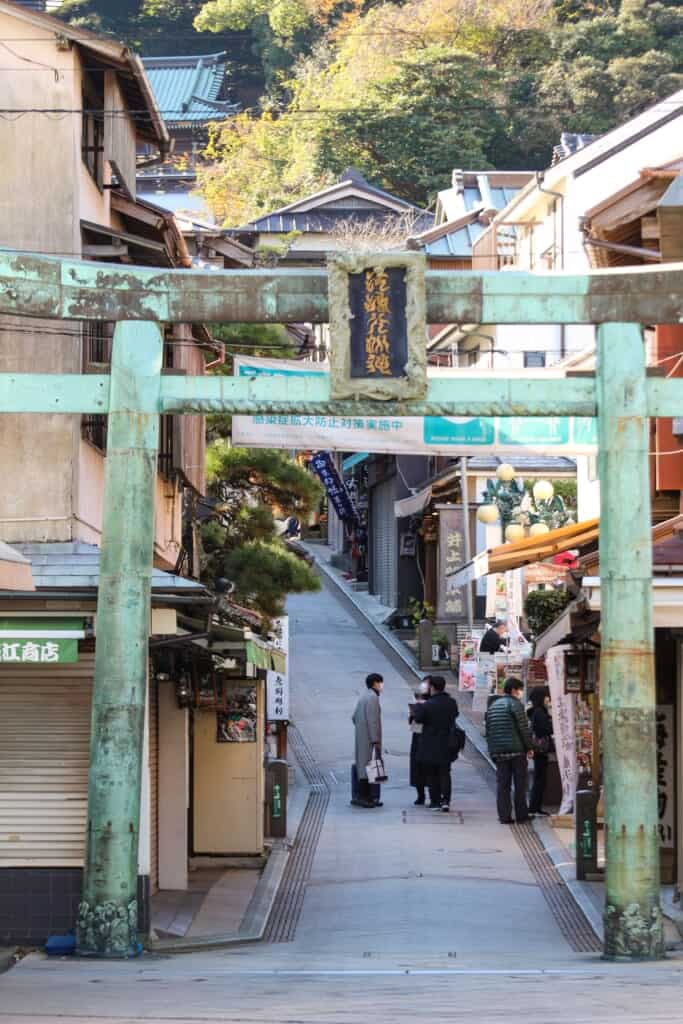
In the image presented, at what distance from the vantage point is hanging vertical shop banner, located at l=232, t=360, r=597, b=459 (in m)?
18.7

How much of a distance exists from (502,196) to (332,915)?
38.7 meters

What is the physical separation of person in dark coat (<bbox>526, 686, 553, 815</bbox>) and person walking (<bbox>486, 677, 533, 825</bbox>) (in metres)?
0.66

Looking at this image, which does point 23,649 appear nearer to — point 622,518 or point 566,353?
point 622,518

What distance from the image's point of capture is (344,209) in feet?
188

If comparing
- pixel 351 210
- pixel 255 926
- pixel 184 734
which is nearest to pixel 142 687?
pixel 255 926

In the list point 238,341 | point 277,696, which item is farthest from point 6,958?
point 238,341

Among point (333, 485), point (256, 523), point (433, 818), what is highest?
point (333, 485)

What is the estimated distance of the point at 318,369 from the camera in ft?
60.1

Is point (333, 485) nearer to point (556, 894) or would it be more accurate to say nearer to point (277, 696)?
point (277, 696)

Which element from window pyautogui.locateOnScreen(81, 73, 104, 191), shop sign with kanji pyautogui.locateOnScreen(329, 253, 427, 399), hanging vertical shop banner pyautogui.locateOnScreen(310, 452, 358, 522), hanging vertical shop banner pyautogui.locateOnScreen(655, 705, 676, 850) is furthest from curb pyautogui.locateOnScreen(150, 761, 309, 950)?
hanging vertical shop banner pyautogui.locateOnScreen(310, 452, 358, 522)

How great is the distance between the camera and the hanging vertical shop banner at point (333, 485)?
51.8 meters

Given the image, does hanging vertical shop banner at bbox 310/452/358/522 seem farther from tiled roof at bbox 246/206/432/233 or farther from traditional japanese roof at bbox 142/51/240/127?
traditional japanese roof at bbox 142/51/240/127

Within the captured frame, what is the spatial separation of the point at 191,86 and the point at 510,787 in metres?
69.9

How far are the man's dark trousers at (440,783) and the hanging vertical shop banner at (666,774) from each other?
5886mm
